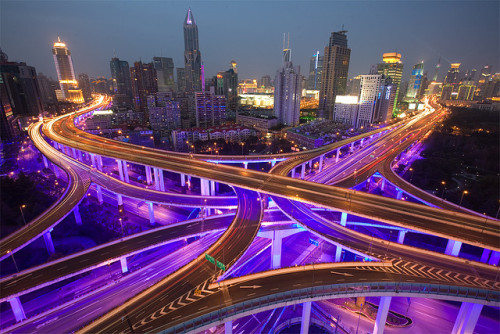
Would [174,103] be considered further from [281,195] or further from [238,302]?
[238,302]

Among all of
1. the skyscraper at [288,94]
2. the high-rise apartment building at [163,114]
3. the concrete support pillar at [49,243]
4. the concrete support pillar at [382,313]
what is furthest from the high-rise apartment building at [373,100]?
the concrete support pillar at [49,243]

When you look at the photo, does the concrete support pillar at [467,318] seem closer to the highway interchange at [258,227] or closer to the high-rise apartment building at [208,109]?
the highway interchange at [258,227]

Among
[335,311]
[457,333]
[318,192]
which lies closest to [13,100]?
[318,192]

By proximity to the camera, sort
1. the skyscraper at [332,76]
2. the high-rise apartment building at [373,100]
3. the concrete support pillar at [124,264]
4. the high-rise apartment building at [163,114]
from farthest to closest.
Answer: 1. the skyscraper at [332,76]
2. the high-rise apartment building at [373,100]
3. the high-rise apartment building at [163,114]
4. the concrete support pillar at [124,264]

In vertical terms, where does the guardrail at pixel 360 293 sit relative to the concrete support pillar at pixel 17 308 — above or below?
above

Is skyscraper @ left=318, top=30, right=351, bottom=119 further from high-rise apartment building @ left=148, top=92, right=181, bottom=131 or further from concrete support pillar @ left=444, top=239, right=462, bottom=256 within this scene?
concrete support pillar @ left=444, top=239, right=462, bottom=256

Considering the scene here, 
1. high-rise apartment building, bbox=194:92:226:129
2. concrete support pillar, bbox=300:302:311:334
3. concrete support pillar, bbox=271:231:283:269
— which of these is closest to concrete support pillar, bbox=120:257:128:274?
concrete support pillar, bbox=271:231:283:269
